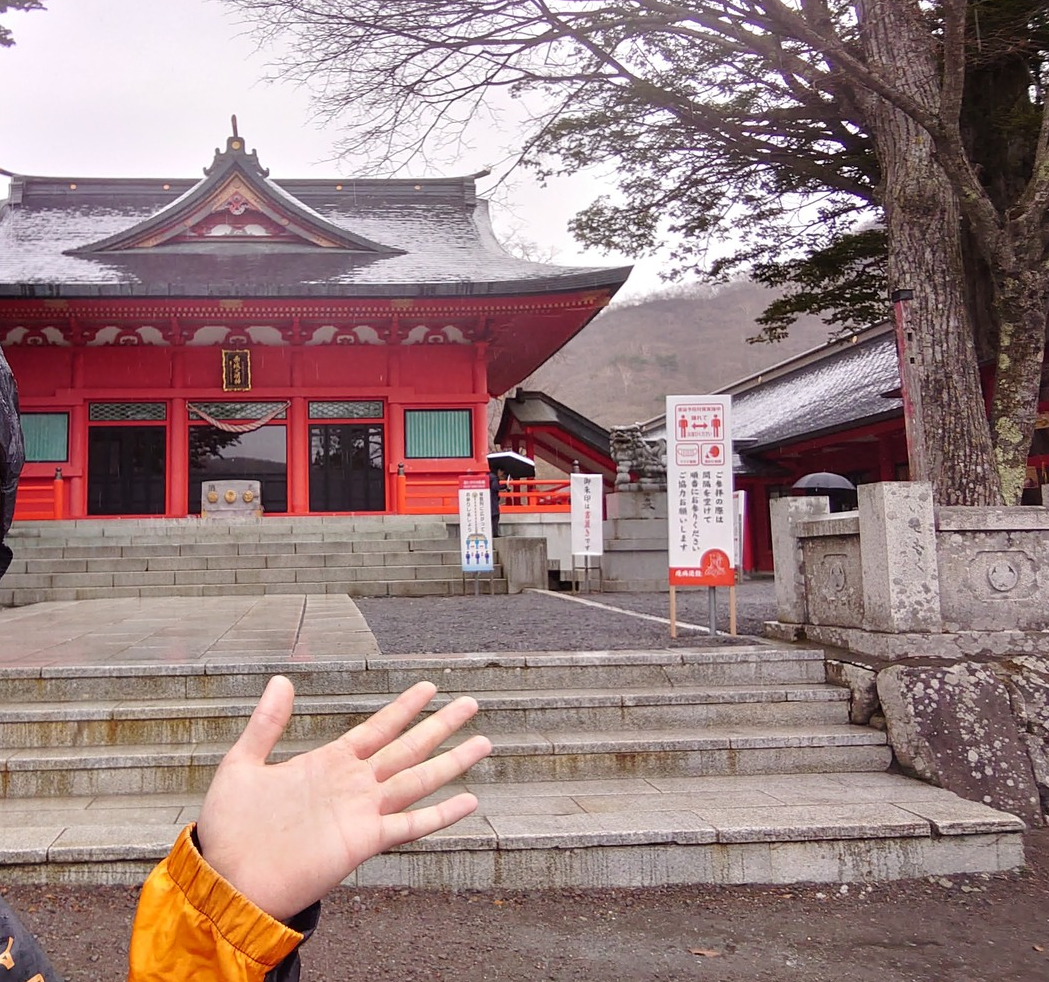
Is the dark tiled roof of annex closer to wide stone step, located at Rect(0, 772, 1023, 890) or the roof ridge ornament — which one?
the roof ridge ornament

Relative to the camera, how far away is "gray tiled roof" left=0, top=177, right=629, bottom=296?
13.3 m

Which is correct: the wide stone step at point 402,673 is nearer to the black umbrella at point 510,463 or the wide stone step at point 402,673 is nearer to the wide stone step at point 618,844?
the wide stone step at point 618,844

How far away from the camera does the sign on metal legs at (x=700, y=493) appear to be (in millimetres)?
5691

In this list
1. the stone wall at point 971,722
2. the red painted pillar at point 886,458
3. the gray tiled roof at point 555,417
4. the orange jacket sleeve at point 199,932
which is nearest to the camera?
the orange jacket sleeve at point 199,932

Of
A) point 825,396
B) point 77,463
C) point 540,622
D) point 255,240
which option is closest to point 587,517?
point 540,622

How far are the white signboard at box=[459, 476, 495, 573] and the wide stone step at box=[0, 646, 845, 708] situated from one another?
5110mm

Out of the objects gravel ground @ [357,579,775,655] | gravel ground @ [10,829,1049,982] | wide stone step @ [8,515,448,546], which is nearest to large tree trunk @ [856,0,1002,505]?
gravel ground @ [357,579,775,655]

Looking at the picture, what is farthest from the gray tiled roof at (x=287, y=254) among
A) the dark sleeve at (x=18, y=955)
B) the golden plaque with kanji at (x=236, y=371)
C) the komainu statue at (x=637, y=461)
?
the dark sleeve at (x=18, y=955)

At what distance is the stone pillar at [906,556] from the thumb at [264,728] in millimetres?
4230

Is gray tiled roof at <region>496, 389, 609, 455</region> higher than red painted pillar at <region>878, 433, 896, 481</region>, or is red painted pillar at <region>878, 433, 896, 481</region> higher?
gray tiled roof at <region>496, 389, 609, 455</region>

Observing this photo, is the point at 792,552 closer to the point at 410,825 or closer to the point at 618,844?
the point at 618,844

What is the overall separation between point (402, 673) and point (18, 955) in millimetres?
3828

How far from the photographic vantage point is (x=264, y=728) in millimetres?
1012

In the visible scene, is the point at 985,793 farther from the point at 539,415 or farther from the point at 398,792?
the point at 539,415
